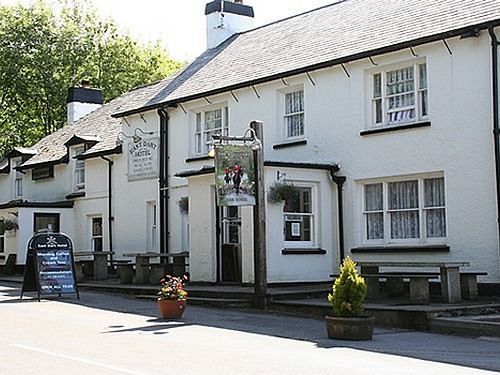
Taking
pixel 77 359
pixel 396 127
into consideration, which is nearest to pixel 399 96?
pixel 396 127

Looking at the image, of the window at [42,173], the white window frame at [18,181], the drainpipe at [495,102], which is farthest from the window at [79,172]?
the drainpipe at [495,102]

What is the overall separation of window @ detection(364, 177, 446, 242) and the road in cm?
412

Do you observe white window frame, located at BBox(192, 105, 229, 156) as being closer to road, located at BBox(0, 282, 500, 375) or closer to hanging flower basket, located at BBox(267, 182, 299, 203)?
hanging flower basket, located at BBox(267, 182, 299, 203)

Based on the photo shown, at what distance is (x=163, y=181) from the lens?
86.5 feet

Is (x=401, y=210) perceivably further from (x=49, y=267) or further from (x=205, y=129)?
(x=49, y=267)

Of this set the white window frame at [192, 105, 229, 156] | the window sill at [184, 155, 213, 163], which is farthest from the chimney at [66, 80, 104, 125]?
the window sill at [184, 155, 213, 163]

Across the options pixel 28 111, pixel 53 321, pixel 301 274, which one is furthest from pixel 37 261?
pixel 28 111

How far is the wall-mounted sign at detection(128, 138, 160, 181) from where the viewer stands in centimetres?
2698

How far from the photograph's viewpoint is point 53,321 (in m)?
15.9

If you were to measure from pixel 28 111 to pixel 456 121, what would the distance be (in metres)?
35.8

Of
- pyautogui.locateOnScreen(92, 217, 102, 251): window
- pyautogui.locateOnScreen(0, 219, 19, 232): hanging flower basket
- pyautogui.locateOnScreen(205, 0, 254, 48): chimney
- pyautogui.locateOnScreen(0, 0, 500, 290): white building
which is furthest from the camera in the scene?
pyautogui.locateOnScreen(205, 0, 254, 48): chimney

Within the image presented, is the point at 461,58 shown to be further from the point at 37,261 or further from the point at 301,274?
the point at 37,261

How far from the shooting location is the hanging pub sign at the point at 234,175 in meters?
17.4

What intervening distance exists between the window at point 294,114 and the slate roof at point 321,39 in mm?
786
